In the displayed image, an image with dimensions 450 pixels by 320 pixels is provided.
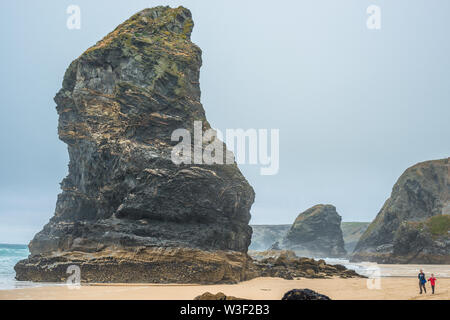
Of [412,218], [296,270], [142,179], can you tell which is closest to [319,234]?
[412,218]

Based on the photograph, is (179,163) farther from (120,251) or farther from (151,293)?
(151,293)

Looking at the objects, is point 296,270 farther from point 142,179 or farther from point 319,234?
point 319,234

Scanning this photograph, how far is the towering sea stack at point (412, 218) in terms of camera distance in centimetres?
5347

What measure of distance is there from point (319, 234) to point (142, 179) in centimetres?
10302

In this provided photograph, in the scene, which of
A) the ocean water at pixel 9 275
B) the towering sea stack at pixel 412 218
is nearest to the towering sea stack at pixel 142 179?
the ocean water at pixel 9 275

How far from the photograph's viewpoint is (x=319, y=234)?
114062 millimetres

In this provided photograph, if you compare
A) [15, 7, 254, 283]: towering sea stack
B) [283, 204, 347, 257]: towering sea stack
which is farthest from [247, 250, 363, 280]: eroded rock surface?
[283, 204, 347, 257]: towering sea stack

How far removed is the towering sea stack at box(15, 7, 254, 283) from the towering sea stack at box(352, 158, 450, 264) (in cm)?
4092

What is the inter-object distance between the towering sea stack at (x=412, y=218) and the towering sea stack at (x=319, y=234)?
26.6 metres

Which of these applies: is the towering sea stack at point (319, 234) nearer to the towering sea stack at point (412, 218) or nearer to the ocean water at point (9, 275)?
the towering sea stack at point (412, 218)

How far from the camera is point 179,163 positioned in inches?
930

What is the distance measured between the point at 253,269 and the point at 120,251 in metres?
11.7

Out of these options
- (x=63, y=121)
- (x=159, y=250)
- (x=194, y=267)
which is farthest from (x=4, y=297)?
(x=63, y=121)

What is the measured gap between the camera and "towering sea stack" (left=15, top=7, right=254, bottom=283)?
20906 mm
